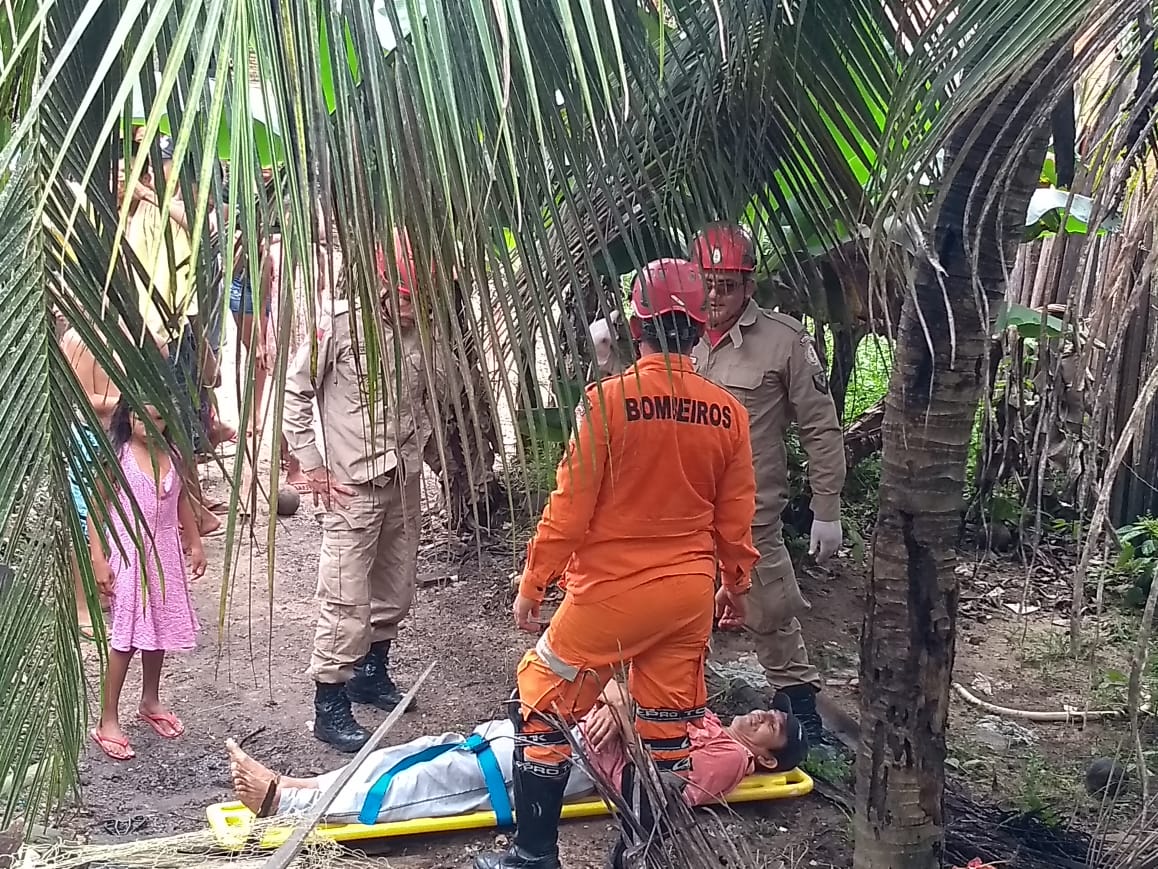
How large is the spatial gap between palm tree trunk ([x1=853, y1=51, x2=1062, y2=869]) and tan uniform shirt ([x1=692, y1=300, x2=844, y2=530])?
1.17 m

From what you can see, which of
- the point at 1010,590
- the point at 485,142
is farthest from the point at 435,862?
the point at 1010,590

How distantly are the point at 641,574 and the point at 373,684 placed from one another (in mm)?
1669

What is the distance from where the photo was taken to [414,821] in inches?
126

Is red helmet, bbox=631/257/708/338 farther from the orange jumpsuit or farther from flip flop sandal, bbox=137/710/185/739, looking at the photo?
flip flop sandal, bbox=137/710/185/739

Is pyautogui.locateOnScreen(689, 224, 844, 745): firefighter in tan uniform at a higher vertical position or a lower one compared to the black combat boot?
higher

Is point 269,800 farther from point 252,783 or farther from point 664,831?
point 664,831

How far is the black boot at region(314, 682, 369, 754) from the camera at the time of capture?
3.82 meters

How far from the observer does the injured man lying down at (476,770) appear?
3.09 meters

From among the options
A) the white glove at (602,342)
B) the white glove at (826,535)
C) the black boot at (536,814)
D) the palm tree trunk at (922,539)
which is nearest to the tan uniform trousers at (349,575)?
the white glove at (602,342)

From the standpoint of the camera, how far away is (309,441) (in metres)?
3.65

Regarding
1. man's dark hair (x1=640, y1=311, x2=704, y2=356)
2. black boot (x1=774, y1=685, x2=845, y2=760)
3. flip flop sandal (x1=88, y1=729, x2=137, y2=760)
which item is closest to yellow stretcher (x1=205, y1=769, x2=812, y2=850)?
black boot (x1=774, y1=685, x2=845, y2=760)

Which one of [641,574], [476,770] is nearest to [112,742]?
[476,770]

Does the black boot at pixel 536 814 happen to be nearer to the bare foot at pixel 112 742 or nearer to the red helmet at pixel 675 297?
the red helmet at pixel 675 297

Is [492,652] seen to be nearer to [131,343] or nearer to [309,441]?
[309,441]
